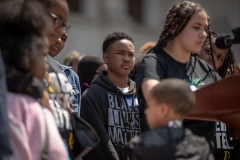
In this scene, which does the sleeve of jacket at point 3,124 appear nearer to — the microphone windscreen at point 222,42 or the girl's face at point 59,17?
the girl's face at point 59,17

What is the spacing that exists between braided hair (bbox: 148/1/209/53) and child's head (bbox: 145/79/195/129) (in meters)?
0.67

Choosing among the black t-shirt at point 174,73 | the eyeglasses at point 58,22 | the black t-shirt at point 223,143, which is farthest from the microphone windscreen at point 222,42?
the black t-shirt at point 223,143

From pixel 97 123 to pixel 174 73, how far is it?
1.19m

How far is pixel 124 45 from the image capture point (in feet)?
20.1

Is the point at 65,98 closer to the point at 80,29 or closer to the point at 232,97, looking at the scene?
the point at 232,97

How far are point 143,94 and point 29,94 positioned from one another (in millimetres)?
1057

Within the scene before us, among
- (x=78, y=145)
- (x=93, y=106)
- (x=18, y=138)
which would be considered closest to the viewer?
(x=18, y=138)

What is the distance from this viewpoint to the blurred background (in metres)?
19.4

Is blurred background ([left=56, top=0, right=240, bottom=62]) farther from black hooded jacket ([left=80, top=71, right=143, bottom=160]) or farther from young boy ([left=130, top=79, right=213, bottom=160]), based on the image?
young boy ([left=130, top=79, right=213, bottom=160])

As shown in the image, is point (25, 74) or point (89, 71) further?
point (89, 71)

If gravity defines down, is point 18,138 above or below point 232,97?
below

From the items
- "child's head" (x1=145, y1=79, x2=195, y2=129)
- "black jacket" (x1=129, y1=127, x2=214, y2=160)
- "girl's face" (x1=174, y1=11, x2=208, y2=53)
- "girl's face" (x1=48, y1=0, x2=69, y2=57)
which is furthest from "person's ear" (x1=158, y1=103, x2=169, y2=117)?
"girl's face" (x1=48, y1=0, x2=69, y2=57)

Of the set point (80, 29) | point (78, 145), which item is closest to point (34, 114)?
point (78, 145)

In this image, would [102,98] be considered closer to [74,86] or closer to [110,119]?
[110,119]
